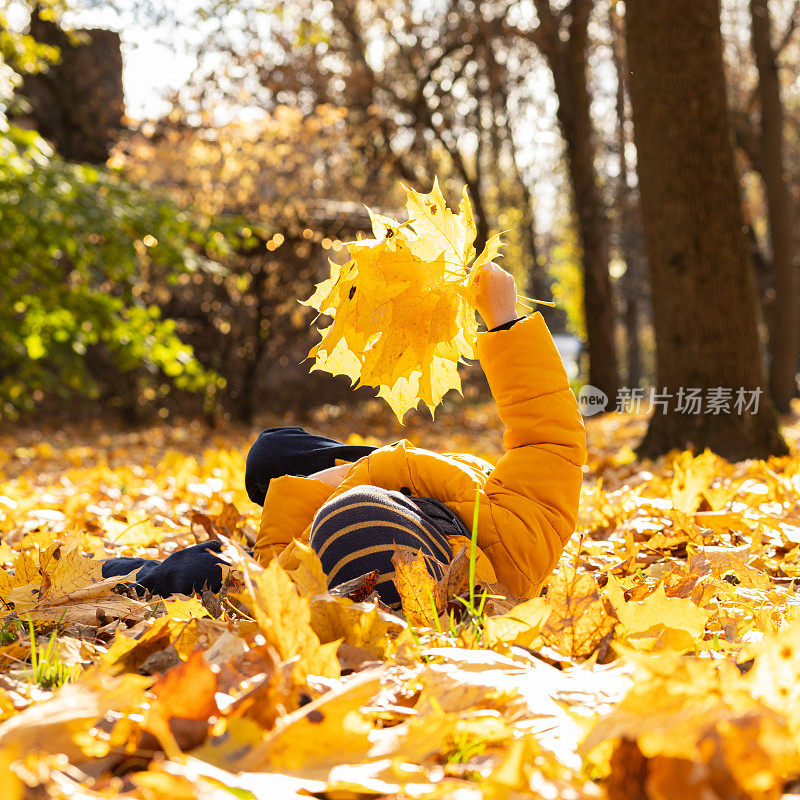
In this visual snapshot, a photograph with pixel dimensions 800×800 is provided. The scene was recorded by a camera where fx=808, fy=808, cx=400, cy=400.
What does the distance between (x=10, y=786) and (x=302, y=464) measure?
154cm

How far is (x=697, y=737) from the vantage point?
76 centimetres

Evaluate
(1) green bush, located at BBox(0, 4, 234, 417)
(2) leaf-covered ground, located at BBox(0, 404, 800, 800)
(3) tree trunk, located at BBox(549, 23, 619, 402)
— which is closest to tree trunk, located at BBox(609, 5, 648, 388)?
(3) tree trunk, located at BBox(549, 23, 619, 402)

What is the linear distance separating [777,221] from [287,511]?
9.73 meters

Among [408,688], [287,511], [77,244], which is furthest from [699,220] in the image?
[77,244]

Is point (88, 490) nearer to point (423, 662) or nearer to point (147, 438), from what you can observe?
point (423, 662)

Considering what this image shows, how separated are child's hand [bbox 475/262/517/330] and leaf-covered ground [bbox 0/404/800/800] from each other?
1.91 feet

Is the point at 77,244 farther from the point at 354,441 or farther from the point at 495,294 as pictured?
the point at 495,294

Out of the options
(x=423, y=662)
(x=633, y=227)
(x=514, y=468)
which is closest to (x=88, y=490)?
(x=514, y=468)

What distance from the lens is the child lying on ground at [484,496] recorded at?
1577 millimetres

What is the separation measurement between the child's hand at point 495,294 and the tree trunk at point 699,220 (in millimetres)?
3022

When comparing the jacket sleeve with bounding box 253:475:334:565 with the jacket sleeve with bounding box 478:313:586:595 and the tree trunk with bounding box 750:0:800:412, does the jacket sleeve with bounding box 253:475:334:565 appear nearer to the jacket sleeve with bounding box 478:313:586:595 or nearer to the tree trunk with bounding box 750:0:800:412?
the jacket sleeve with bounding box 478:313:586:595

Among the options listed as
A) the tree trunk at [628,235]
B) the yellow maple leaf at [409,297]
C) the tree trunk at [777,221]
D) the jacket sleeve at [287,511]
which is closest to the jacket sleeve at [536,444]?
the yellow maple leaf at [409,297]

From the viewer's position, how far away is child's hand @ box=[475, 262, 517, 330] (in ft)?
5.96

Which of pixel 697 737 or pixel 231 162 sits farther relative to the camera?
pixel 231 162
